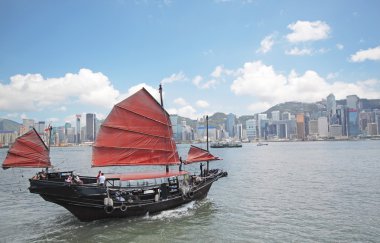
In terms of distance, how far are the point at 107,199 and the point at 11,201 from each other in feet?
44.6

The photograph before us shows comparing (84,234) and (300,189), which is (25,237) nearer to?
(84,234)

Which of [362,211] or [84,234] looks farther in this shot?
[362,211]

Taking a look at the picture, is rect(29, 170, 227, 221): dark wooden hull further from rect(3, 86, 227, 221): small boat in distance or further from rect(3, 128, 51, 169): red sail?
rect(3, 128, 51, 169): red sail

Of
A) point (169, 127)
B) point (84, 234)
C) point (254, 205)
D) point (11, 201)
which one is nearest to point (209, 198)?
point (254, 205)

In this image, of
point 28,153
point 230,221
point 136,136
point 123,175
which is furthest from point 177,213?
point 28,153

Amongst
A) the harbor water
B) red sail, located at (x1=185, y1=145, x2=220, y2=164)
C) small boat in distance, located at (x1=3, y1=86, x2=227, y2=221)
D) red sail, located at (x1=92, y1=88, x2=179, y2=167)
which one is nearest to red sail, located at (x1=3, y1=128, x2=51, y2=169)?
small boat in distance, located at (x1=3, y1=86, x2=227, y2=221)

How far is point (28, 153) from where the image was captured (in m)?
24.4

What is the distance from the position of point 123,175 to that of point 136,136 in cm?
288

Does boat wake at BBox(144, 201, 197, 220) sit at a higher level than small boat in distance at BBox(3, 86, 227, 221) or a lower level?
lower

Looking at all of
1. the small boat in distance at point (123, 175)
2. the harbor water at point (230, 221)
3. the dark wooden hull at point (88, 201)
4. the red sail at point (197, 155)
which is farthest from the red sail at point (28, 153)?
the red sail at point (197, 155)

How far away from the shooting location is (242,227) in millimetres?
19016

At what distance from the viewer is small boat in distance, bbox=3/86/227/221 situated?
750 inches

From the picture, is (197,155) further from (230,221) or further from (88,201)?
(88,201)

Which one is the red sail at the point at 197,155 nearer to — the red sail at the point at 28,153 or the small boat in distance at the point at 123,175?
the small boat in distance at the point at 123,175
